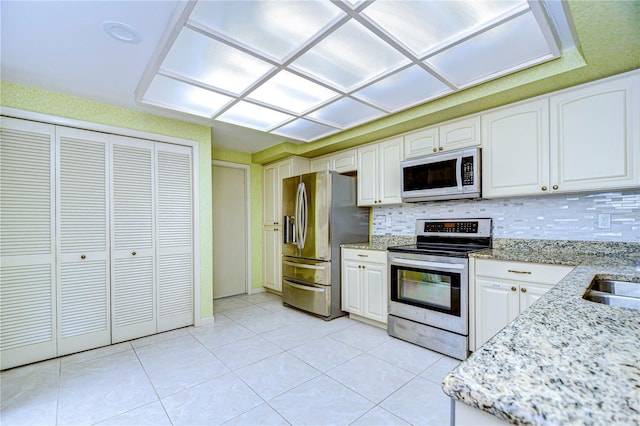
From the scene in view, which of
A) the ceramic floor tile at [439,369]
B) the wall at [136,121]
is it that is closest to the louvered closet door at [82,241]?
the wall at [136,121]

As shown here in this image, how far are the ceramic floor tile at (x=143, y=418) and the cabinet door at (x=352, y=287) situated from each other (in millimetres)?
2091

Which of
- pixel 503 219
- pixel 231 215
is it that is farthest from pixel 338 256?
pixel 231 215

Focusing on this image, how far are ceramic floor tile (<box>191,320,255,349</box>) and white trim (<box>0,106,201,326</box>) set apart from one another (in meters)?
0.22

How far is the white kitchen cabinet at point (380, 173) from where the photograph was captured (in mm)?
3291

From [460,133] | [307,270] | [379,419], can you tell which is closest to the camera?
[379,419]

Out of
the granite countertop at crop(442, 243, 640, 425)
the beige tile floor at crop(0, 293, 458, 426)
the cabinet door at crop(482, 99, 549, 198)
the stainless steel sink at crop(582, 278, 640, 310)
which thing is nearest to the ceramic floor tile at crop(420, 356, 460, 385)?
the beige tile floor at crop(0, 293, 458, 426)

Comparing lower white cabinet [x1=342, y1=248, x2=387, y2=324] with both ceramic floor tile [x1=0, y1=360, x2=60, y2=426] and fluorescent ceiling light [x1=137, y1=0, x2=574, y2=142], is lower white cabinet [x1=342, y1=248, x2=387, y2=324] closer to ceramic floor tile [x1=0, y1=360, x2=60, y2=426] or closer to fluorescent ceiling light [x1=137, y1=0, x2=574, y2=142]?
fluorescent ceiling light [x1=137, y1=0, x2=574, y2=142]

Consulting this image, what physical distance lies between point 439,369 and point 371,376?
0.56 meters

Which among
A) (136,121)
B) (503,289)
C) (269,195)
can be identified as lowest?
(503,289)

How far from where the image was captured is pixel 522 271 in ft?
7.04

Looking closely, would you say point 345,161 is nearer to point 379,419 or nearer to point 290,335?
point 290,335

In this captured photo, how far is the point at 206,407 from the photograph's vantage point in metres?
1.86

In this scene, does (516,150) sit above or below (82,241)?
above

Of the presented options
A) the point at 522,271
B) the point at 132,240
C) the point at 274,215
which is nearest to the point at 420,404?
the point at 522,271
